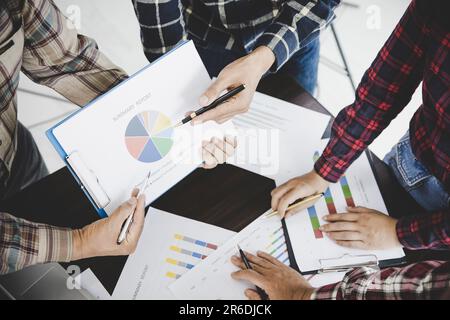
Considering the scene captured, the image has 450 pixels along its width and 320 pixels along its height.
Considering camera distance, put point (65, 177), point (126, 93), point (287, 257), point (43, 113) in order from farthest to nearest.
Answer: point (43, 113) → point (65, 177) → point (287, 257) → point (126, 93)

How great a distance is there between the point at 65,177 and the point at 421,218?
870mm

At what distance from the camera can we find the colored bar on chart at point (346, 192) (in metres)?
0.95

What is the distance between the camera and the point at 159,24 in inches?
41.6

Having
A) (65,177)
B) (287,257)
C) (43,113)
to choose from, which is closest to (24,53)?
(65,177)

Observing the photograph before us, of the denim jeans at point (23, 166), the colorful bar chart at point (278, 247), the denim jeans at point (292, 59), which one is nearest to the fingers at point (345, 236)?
the colorful bar chart at point (278, 247)

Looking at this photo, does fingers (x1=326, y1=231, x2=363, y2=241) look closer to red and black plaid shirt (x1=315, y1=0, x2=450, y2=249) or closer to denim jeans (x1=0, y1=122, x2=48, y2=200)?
red and black plaid shirt (x1=315, y1=0, x2=450, y2=249)

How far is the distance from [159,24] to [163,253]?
2.03 feet

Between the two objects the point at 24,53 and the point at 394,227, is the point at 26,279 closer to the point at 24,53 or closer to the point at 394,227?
the point at 24,53

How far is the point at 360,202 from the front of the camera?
95 centimetres

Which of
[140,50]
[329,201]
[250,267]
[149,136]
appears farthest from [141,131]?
[140,50]

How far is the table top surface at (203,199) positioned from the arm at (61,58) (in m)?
0.23

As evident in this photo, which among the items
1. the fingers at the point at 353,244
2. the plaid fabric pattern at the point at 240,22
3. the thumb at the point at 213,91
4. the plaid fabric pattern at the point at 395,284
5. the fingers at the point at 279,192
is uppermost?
the plaid fabric pattern at the point at 240,22

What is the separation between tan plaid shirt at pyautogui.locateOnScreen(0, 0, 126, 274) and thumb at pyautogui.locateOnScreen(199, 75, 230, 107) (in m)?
0.27

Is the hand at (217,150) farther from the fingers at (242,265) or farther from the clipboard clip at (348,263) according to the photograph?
the clipboard clip at (348,263)
